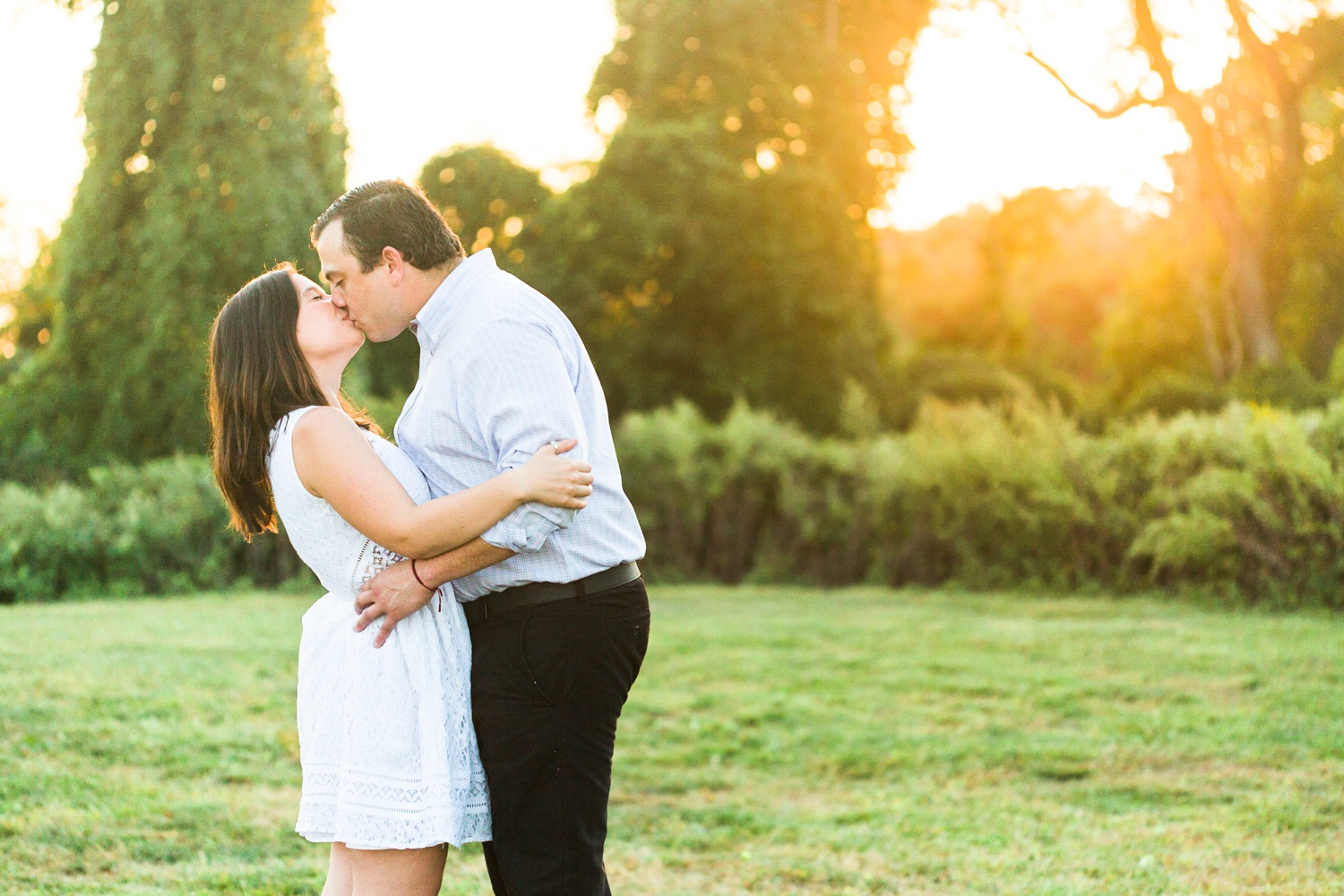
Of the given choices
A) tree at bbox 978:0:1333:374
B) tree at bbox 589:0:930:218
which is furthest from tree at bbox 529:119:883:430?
tree at bbox 978:0:1333:374

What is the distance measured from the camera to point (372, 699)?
279 cm

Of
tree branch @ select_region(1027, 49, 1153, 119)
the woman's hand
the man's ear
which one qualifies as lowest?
the woman's hand

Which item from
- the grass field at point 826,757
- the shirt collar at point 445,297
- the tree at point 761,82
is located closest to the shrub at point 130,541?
the grass field at point 826,757

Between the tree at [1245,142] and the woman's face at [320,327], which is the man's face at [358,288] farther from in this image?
the tree at [1245,142]

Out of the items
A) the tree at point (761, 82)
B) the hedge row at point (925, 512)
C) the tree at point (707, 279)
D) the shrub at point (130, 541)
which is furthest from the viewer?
the tree at point (761, 82)

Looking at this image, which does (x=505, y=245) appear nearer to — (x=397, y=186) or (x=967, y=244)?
(x=397, y=186)

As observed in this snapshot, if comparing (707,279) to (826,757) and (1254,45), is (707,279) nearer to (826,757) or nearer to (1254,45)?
(1254,45)

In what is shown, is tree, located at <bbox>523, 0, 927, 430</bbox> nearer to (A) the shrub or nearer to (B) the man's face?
(A) the shrub

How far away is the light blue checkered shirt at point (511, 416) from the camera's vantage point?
2.69m

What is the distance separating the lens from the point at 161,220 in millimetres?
14750

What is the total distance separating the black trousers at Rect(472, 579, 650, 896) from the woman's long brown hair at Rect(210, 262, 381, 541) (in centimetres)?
73

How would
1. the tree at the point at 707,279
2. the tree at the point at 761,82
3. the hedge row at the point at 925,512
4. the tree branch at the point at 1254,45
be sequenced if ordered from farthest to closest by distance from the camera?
the tree at the point at 761,82, the tree at the point at 707,279, the tree branch at the point at 1254,45, the hedge row at the point at 925,512

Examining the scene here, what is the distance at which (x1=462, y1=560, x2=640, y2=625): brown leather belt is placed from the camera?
2791 millimetres

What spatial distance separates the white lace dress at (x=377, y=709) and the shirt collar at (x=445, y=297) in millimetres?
293
